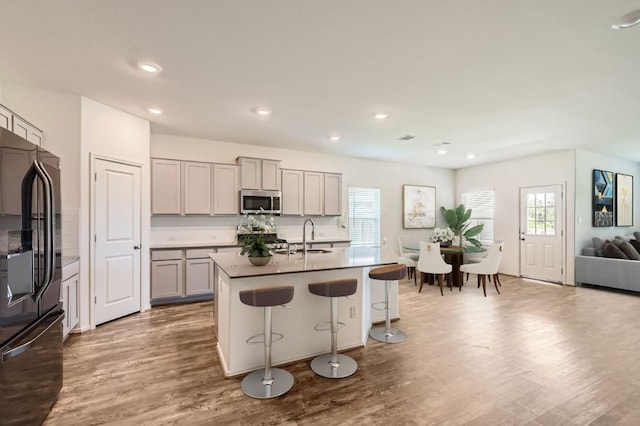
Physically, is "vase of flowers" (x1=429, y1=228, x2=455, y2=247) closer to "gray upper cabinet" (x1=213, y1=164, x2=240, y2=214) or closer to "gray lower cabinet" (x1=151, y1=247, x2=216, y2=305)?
"gray upper cabinet" (x1=213, y1=164, x2=240, y2=214)

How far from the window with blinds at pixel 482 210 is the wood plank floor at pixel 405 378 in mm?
3560

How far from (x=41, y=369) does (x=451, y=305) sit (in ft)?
15.5

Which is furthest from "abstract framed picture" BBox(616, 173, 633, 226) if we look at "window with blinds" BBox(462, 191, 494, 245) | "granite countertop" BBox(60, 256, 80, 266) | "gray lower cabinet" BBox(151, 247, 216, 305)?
"granite countertop" BBox(60, 256, 80, 266)

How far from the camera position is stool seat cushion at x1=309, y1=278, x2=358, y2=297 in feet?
8.86

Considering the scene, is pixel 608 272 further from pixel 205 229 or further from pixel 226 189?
pixel 205 229

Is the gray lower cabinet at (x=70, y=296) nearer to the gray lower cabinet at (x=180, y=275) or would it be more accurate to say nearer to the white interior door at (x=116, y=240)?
the white interior door at (x=116, y=240)

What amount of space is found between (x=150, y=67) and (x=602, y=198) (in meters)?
8.58

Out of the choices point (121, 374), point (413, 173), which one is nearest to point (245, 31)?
point (121, 374)

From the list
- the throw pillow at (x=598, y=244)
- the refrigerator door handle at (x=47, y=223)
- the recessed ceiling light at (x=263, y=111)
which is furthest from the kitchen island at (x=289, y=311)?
the throw pillow at (x=598, y=244)

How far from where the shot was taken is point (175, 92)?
3.41 metres

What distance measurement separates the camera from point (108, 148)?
151 inches

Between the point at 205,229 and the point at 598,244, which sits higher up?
the point at 205,229

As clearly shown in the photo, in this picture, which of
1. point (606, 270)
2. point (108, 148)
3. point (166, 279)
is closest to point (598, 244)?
point (606, 270)

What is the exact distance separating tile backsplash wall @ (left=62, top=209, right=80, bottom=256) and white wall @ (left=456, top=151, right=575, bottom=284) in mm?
8104
